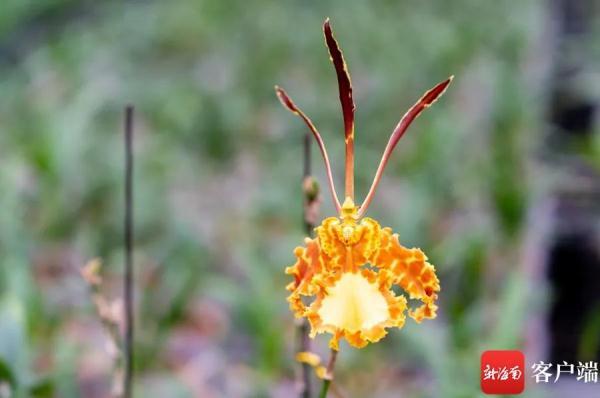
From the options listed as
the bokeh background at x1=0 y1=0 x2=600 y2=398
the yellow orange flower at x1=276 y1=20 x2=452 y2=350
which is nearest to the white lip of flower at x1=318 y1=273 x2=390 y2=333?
the yellow orange flower at x1=276 y1=20 x2=452 y2=350

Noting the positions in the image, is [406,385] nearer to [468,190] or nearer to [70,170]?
[468,190]

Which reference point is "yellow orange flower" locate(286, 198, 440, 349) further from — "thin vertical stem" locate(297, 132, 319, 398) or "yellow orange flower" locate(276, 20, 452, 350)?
"thin vertical stem" locate(297, 132, 319, 398)

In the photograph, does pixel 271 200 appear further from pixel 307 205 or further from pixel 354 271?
pixel 354 271

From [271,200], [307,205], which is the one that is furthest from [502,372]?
[271,200]

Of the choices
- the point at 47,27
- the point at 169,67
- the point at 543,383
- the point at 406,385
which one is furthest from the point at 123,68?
the point at 543,383

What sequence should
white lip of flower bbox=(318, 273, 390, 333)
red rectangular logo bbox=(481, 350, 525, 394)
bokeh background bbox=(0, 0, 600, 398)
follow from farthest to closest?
bokeh background bbox=(0, 0, 600, 398), red rectangular logo bbox=(481, 350, 525, 394), white lip of flower bbox=(318, 273, 390, 333)

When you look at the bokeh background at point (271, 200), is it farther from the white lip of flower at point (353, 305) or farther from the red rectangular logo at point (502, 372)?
the white lip of flower at point (353, 305)

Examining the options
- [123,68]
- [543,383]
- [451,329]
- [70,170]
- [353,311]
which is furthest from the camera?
[123,68]
